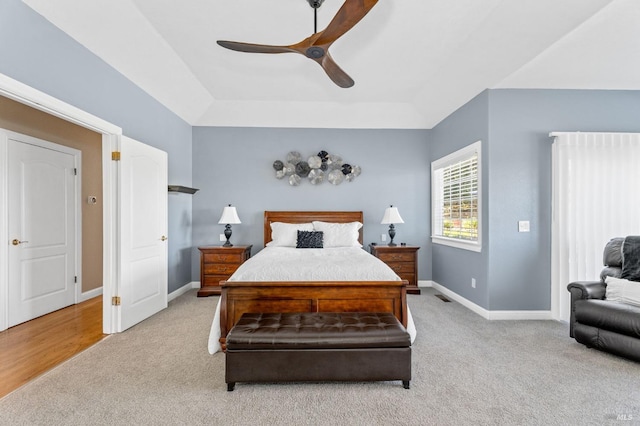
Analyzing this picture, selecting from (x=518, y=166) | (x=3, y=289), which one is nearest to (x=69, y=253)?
(x=3, y=289)

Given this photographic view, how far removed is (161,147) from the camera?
13.5 feet

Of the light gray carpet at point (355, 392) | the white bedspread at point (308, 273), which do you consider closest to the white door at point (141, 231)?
the light gray carpet at point (355, 392)

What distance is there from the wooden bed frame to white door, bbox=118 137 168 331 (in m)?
1.44

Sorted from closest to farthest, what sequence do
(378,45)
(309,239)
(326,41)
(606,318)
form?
(326,41)
(606,318)
(378,45)
(309,239)

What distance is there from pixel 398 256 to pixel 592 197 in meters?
2.47

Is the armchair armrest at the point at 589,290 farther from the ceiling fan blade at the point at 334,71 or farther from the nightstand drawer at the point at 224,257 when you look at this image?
the nightstand drawer at the point at 224,257

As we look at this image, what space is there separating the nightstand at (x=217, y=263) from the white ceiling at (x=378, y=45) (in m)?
2.23

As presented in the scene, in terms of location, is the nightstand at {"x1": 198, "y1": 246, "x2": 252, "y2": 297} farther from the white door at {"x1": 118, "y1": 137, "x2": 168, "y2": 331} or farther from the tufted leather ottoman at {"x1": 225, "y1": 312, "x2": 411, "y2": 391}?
the tufted leather ottoman at {"x1": 225, "y1": 312, "x2": 411, "y2": 391}

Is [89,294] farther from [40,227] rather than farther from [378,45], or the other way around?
[378,45]

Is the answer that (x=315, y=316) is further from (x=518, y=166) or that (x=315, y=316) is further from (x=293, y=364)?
(x=518, y=166)

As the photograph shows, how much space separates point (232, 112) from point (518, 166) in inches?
168

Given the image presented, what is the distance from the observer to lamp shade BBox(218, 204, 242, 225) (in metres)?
4.65

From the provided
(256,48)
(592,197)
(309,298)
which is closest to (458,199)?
(592,197)

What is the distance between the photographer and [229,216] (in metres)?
4.68
